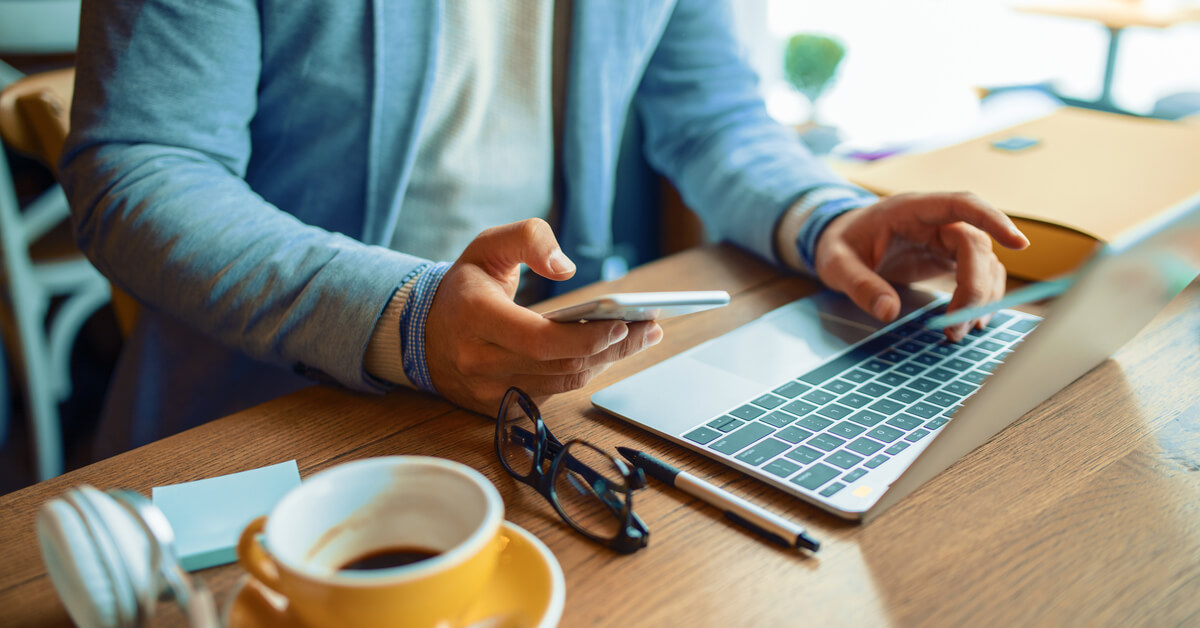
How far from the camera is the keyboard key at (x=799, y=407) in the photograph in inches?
22.2

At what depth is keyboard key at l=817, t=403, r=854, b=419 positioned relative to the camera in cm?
56

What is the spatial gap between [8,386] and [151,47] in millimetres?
1885

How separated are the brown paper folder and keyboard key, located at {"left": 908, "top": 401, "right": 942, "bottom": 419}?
30 centimetres

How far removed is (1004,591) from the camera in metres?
0.40

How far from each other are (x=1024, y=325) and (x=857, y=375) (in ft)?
0.64

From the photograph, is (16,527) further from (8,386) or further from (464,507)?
(8,386)

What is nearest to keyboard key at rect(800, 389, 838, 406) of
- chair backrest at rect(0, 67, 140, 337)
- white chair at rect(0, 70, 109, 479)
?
chair backrest at rect(0, 67, 140, 337)

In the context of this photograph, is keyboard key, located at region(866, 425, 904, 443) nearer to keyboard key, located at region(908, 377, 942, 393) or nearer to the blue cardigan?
keyboard key, located at region(908, 377, 942, 393)

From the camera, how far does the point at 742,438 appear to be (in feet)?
1.74

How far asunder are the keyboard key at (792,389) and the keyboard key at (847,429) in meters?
0.05

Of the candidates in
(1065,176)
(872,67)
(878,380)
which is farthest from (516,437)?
(872,67)

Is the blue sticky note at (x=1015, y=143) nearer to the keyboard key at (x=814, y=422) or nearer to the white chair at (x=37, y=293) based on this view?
the keyboard key at (x=814, y=422)

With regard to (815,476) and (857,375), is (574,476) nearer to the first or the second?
(815,476)

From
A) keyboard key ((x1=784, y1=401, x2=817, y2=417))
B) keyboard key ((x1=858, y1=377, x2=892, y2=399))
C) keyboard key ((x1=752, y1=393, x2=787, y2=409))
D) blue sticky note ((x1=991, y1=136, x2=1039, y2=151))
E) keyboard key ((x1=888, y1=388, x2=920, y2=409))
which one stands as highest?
blue sticky note ((x1=991, y1=136, x2=1039, y2=151))
